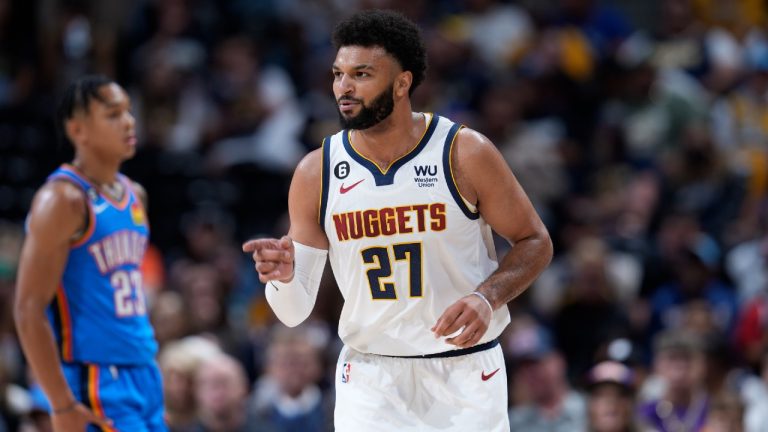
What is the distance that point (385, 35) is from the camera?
17.1 ft

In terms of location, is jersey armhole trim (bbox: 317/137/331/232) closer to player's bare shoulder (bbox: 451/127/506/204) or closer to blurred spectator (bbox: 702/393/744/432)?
player's bare shoulder (bbox: 451/127/506/204)

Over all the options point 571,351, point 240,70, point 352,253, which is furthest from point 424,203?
point 240,70

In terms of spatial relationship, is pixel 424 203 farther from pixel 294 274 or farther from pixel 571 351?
pixel 571 351

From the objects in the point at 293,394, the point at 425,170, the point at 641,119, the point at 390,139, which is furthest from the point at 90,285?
the point at 641,119

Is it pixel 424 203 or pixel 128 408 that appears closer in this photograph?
pixel 424 203

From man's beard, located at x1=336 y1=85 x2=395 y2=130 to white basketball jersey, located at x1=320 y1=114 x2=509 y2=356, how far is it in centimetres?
19

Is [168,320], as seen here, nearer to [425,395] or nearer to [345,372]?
[345,372]

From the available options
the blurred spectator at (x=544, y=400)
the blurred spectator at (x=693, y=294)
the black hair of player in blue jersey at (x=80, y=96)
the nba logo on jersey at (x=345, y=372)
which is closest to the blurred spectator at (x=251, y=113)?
the blurred spectator at (x=693, y=294)

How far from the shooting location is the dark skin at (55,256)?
5715 mm

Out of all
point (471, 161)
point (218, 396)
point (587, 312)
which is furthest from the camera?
point (587, 312)

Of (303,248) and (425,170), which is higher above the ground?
(425,170)

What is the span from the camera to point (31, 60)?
42.9 feet

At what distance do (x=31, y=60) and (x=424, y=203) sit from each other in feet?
29.6

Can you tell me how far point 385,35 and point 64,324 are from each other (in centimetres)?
224
